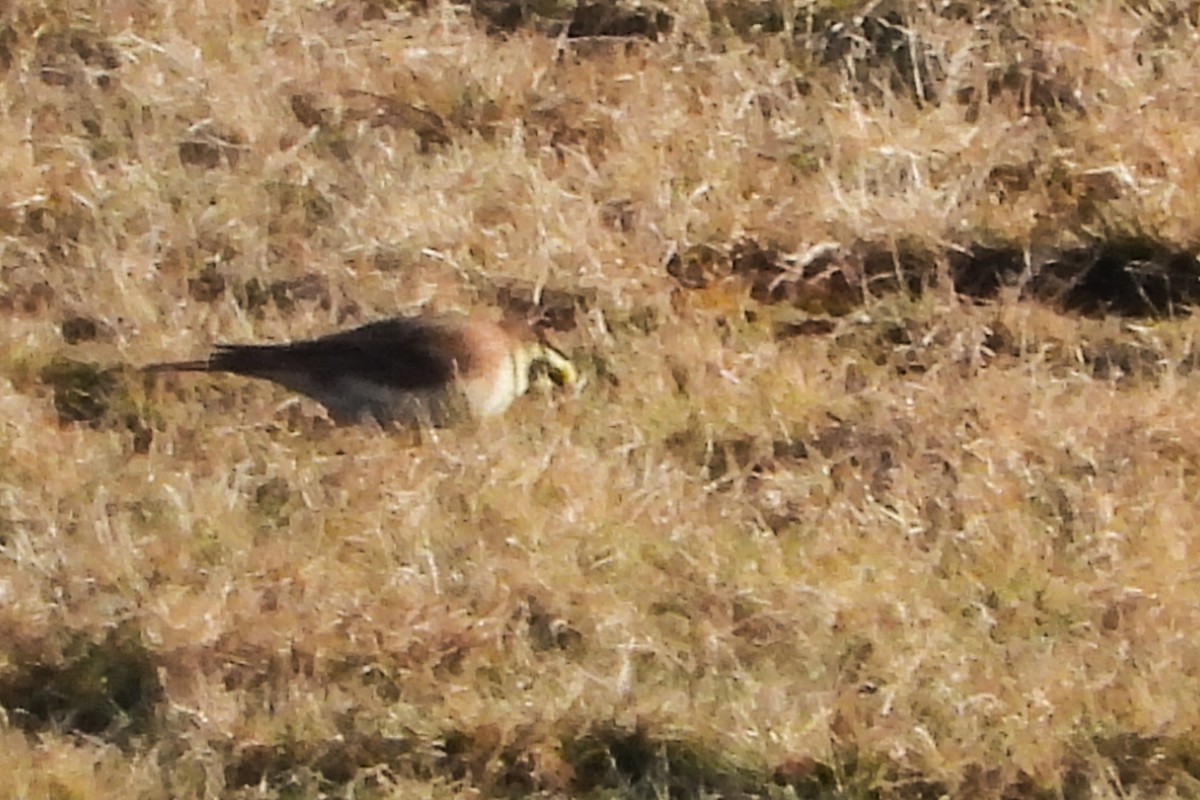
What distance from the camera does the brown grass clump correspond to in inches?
188

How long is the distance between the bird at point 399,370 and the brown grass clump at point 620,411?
0.29 ft

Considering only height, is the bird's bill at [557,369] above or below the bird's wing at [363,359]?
below

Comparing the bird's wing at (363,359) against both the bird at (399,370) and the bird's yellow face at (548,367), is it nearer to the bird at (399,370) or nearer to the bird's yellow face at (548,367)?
the bird at (399,370)

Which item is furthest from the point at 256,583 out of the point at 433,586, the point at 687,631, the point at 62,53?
the point at 62,53

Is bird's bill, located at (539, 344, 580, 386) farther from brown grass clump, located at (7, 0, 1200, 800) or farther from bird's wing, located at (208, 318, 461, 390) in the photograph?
bird's wing, located at (208, 318, 461, 390)

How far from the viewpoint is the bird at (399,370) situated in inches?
234

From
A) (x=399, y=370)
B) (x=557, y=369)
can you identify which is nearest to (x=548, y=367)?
(x=557, y=369)

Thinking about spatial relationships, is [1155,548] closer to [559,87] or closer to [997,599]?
[997,599]

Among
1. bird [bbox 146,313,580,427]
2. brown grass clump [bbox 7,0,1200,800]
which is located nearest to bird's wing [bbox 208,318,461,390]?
bird [bbox 146,313,580,427]

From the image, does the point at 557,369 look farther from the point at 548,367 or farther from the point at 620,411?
the point at 620,411

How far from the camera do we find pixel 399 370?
5969mm

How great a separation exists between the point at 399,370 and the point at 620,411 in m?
0.56

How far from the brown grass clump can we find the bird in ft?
0.29

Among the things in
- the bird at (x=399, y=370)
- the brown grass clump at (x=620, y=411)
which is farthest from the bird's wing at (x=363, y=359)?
the brown grass clump at (x=620, y=411)
